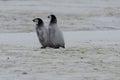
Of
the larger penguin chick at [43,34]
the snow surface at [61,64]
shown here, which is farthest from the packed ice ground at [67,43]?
the larger penguin chick at [43,34]

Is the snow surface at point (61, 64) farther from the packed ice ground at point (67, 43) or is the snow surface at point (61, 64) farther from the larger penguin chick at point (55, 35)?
the larger penguin chick at point (55, 35)

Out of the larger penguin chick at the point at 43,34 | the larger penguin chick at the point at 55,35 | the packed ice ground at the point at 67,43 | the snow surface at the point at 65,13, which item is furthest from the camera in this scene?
the snow surface at the point at 65,13

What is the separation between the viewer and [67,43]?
15914 millimetres

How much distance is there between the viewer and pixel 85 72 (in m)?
9.51

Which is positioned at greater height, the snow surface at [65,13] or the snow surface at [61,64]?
the snow surface at [61,64]

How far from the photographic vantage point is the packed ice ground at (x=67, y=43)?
9508 millimetres

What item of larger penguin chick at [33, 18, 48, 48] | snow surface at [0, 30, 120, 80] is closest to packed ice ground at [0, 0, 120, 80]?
snow surface at [0, 30, 120, 80]

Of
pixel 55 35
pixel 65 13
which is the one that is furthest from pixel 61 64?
pixel 65 13

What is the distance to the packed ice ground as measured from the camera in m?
9.51

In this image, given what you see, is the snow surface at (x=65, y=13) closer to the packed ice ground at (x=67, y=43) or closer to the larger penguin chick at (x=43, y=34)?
the packed ice ground at (x=67, y=43)

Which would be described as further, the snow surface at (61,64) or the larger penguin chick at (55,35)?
the larger penguin chick at (55,35)

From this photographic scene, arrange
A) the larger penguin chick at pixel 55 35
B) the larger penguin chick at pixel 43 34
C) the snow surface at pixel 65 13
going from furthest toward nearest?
the snow surface at pixel 65 13 < the larger penguin chick at pixel 43 34 < the larger penguin chick at pixel 55 35

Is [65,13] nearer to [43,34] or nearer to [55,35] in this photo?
[43,34]

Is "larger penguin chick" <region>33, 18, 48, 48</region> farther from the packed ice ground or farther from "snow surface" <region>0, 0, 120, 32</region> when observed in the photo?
"snow surface" <region>0, 0, 120, 32</region>
